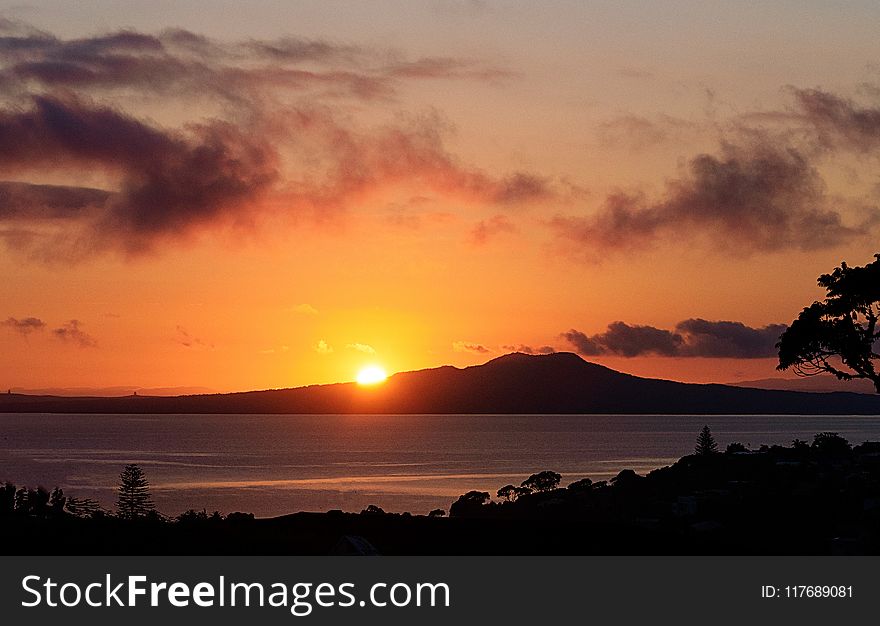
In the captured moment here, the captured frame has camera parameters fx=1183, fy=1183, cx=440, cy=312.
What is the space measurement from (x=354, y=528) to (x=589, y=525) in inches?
193

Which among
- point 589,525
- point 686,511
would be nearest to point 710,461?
point 686,511

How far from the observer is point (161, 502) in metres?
103

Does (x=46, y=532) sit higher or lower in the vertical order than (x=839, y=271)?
lower

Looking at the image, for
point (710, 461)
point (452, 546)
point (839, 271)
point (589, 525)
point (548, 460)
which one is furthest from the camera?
point (548, 460)

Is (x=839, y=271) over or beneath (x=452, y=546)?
over

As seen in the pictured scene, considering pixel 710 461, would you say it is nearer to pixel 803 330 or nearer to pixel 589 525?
pixel 803 330

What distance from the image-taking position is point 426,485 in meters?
121

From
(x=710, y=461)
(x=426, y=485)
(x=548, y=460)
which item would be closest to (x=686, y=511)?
(x=710, y=461)

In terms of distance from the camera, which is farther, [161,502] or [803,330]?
[161,502]

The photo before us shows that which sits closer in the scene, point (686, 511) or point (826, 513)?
point (826, 513)
